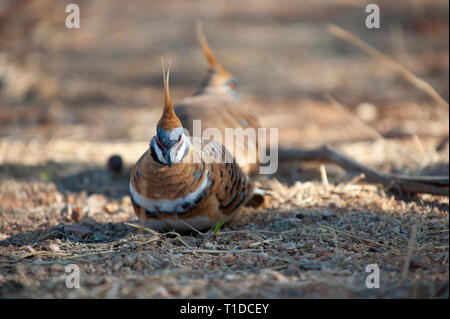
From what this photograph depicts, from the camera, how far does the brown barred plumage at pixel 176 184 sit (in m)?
2.94

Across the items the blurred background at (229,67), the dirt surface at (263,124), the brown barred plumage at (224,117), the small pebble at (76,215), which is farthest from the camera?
the blurred background at (229,67)

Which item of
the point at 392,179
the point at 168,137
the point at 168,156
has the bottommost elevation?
the point at 392,179

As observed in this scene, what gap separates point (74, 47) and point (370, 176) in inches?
302

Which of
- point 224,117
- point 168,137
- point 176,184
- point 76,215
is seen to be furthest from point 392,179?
point 76,215

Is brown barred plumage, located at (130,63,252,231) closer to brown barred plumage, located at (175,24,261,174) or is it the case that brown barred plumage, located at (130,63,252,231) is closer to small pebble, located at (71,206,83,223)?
small pebble, located at (71,206,83,223)

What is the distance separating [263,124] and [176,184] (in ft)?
12.2

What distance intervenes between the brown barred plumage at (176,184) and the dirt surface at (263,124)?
0.12 metres

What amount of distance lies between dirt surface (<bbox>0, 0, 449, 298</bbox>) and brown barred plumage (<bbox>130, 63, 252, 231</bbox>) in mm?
120

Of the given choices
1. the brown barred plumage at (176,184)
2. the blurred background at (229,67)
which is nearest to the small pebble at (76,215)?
the brown barred plumage at (176,184)

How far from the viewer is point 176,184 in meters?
3.03

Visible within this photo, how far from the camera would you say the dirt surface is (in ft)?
8.18

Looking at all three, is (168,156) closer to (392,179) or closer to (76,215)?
(76,215)

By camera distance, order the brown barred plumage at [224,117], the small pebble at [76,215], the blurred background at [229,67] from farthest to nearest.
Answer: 1. the blurred background at [229,67]
2. the brown barred plumage at [224,117]
3. the small pebble at [76,215]

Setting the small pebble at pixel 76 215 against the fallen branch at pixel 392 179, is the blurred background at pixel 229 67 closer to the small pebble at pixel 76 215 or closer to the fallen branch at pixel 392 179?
the fallen branch at pixel 392 179
